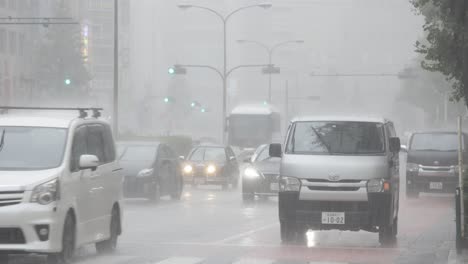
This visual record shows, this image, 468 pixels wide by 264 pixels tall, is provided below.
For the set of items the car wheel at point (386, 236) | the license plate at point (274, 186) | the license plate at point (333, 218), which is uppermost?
the license plate at point (333, 218)

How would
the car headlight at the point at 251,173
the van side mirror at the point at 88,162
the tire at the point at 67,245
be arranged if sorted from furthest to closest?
the car headlight at the point at 251,173 < the van side mirror at the point at 88,162 < the tire at the point at 67,245

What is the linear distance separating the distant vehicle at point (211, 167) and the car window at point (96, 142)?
22.9 meters

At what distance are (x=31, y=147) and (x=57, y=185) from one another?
3.65 ft

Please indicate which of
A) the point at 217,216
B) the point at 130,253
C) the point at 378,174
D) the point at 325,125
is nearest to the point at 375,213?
the point at 378,174

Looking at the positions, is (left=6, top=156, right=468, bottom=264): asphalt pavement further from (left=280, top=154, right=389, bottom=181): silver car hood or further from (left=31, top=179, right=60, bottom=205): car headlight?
(left=31, top=179, right=60, bottom=205): car headlight

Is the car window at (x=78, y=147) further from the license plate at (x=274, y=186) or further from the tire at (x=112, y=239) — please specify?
the license plate at (x=274, y=186)

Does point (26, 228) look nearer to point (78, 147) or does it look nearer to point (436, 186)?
point (78, 147)

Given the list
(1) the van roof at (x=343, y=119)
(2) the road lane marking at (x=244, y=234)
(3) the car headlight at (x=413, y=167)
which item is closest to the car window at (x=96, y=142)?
(2) the road lane marking at (x=244, y=234)

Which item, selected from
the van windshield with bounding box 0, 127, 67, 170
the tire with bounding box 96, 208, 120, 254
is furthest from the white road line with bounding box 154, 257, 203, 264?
the van windshield with bounding box 0, 127, 67, 170

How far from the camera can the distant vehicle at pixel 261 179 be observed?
3150cm

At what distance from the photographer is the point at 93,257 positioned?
15836 millimetres

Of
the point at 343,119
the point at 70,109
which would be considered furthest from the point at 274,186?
the point at 70,109

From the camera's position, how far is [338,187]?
17734mm

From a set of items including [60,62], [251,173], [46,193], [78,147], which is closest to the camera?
[46,193]
